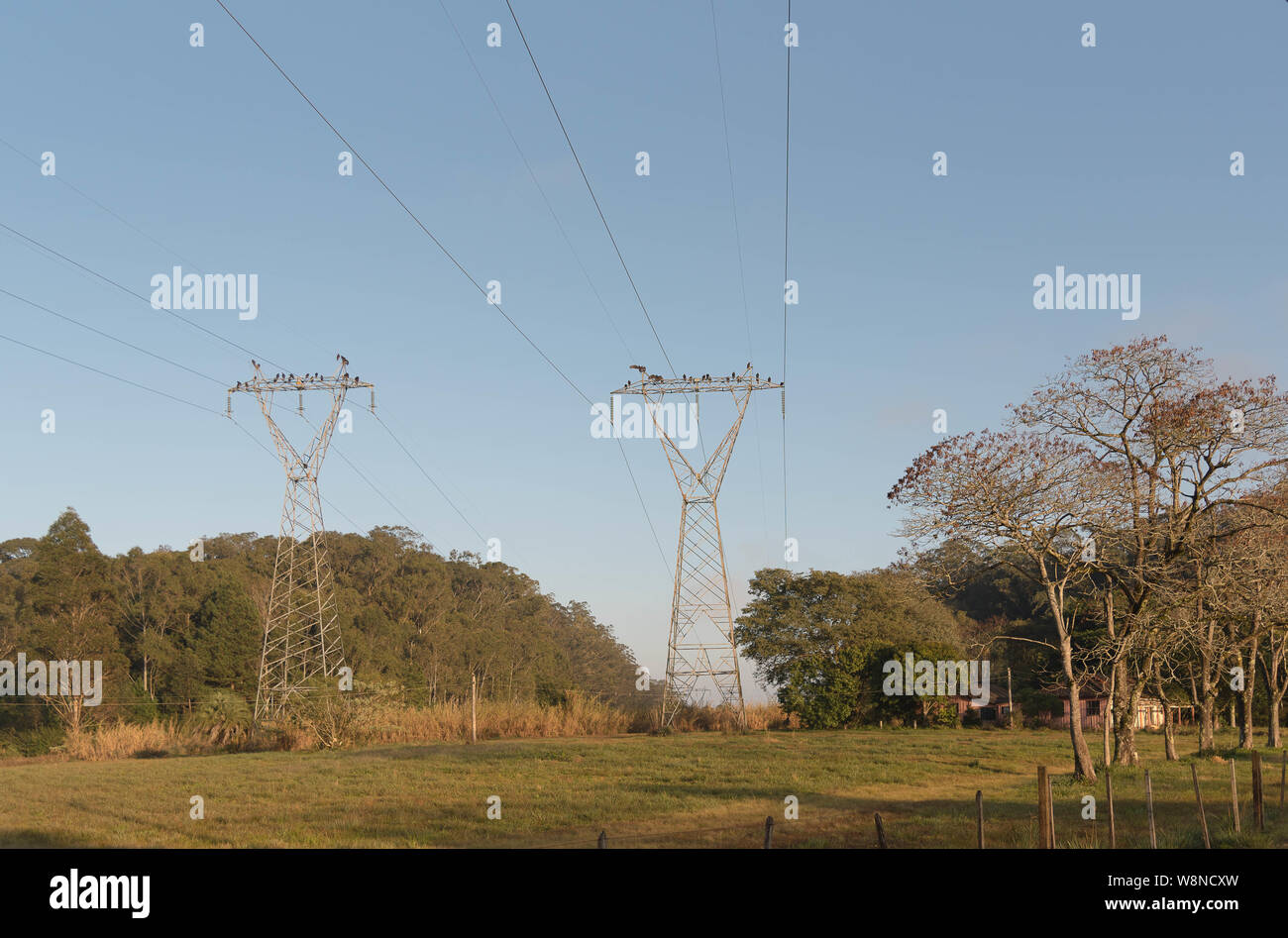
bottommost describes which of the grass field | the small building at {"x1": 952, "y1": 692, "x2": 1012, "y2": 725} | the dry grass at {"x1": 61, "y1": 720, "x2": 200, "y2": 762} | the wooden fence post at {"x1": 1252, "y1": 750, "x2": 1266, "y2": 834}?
the small building at {"x1": 952, "y1": 692, "x2": 1012, "y2": 725}

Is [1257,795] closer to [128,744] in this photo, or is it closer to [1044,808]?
[1044,808]

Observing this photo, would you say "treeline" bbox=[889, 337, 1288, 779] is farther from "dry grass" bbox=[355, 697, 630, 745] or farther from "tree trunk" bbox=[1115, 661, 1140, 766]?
"dry grass" bbox=[355, 697, 630, 745]

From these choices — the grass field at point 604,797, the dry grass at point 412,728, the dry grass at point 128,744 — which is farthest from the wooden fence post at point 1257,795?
the dry grass at point 128,744

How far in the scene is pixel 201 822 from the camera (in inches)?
596

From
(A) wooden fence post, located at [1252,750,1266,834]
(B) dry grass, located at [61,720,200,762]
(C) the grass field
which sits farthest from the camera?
(B) dry grass, located at [61,720,200,762]

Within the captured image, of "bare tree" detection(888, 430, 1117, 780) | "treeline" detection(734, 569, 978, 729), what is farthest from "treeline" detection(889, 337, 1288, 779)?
"treeline" detection(734, 569, 978, 729)

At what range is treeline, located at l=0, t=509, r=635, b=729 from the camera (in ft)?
145

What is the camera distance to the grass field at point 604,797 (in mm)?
13523

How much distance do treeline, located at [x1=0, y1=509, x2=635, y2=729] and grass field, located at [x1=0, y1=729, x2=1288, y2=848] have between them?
11.5m

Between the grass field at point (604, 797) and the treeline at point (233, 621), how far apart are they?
1148cm

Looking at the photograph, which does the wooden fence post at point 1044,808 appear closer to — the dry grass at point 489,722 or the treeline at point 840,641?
the dry grass at point 489,722

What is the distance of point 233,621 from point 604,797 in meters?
37.6
